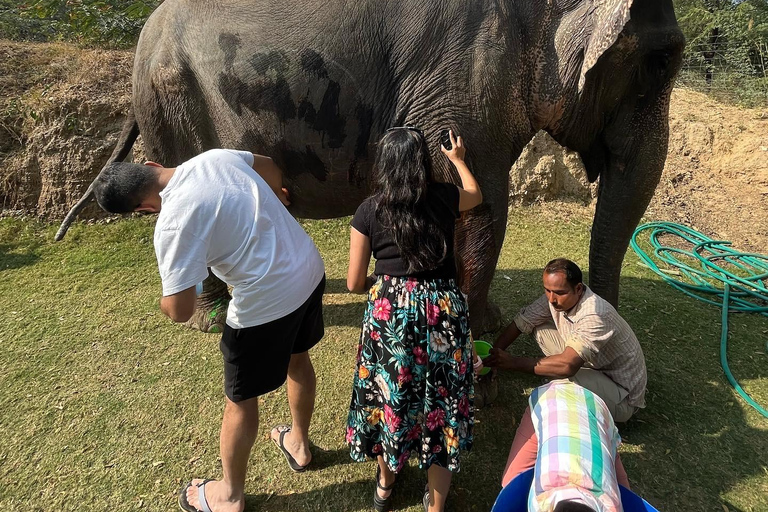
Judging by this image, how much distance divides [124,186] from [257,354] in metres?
0.78

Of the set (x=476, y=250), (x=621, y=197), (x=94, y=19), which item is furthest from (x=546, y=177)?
(x=94, y=19)

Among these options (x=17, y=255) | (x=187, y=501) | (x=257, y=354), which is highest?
(x=257, y=354)

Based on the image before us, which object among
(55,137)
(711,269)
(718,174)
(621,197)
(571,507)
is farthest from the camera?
(718,174)

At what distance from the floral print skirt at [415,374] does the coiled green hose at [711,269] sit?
2261mm

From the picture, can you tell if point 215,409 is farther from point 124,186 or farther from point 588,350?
point 588,350

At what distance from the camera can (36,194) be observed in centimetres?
556

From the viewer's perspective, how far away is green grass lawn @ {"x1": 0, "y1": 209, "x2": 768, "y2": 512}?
2258 mm

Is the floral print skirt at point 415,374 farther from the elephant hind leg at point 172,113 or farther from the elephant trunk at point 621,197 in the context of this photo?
the elephant hind leg at point 172,113

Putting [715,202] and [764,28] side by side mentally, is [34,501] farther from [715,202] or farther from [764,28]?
[764,28]

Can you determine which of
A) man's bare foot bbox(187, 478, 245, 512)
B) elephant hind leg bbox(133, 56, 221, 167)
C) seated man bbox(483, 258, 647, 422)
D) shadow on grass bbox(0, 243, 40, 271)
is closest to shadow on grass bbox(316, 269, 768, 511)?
seated man bbox(483, 258, 647, 422)

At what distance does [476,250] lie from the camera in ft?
8.16

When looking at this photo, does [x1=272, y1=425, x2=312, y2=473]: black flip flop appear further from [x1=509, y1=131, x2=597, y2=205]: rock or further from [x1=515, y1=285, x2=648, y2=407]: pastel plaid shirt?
[x1=509, y1=131, x2=597, y2=205]: rock

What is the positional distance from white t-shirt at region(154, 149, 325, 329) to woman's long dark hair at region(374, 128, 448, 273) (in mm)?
414

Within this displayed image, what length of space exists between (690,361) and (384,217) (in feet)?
8.80
